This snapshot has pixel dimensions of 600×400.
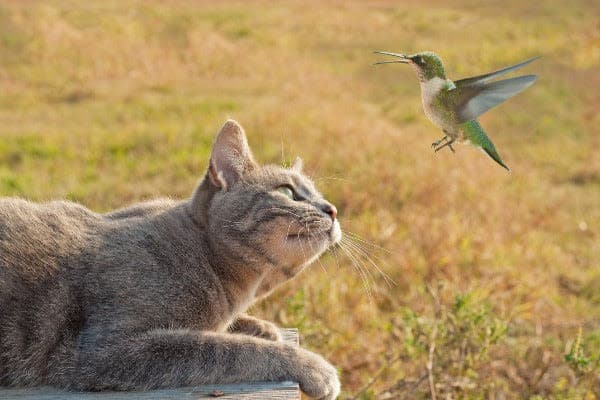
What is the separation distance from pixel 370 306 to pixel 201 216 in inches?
128

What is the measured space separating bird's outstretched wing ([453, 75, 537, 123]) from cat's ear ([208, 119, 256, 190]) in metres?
1.89

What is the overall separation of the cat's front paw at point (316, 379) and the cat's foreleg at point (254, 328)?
528mm

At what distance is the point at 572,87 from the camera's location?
47.9 ft

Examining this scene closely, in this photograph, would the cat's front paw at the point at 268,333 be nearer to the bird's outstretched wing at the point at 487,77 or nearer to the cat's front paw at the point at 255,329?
the cat's front paw at the point at 255,329

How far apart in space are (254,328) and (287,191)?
0.63 metres

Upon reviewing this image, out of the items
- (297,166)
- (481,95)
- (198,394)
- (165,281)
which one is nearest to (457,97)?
(481,95)

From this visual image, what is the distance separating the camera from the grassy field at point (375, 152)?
204 inches

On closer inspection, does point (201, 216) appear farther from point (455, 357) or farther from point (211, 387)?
point (455, 357)

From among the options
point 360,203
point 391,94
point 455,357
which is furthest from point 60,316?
point 391,94

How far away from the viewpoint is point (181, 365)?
258cm

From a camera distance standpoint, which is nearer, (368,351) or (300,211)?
(300,211)

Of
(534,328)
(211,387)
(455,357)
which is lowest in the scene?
(534,328)

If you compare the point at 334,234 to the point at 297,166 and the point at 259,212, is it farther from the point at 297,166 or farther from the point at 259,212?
the point at 297,166

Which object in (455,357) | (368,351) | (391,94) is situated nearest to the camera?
(455,357)
